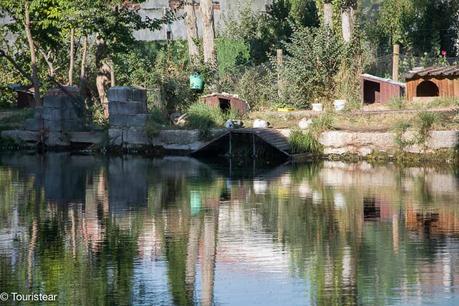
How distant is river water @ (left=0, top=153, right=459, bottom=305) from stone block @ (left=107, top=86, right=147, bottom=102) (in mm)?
4678

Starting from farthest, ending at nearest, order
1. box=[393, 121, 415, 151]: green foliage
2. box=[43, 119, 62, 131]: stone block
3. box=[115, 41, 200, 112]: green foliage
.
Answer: box=[115, 41, 200, 112]: green foliage → box=[43, 119, 62, 131]: stone block → box=[393, 121, 415, 151]: green foliage

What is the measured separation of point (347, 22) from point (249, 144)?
8.24m

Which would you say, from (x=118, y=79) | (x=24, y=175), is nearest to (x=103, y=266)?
(x=24, y=175)

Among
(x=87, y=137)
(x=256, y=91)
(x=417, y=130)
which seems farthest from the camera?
(x=256, y=91)

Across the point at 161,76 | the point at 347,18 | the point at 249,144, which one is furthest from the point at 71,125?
the point at 347,18

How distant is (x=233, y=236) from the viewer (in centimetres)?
1705

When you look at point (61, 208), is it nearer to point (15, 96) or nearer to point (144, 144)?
point (144, 144)

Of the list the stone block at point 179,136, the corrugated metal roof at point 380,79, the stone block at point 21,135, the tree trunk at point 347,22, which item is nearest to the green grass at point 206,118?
the stone block at point 179,136

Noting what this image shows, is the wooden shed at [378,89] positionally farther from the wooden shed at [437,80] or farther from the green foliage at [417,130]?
the green foliage at [417,130]

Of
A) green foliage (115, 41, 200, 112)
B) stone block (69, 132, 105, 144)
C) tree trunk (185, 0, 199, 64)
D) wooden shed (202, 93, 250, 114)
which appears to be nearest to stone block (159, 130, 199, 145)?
wooden shed (202, 93, 250, 114)

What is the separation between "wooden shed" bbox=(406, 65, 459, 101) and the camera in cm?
3061

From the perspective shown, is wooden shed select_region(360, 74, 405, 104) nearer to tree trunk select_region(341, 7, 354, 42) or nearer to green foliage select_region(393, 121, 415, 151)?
tree trunk select_region(341, 7, 354, 42)

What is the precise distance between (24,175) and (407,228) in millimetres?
10837

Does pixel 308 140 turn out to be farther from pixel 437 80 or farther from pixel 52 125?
pixel 52 125
